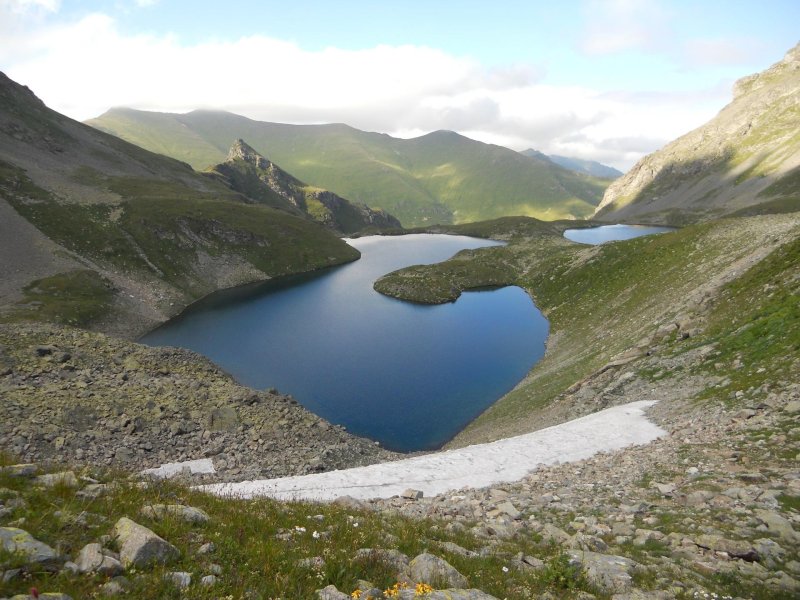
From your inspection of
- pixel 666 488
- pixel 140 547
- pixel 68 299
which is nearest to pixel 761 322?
pixel 666 488

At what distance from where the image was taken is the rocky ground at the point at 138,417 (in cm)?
2650

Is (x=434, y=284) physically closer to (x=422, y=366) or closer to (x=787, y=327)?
(x=422, y=366)

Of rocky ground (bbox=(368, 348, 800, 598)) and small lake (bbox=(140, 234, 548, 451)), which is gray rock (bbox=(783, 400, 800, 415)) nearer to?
rocky ground (bbox=(368, 348, 800, 598))

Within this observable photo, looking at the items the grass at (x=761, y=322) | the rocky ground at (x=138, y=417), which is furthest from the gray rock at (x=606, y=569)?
the rocky ground at (x=138, y=417)

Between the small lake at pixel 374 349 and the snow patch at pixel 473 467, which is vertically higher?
the snow patch at pixel 473 467

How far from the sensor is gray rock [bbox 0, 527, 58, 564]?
19.1 feet

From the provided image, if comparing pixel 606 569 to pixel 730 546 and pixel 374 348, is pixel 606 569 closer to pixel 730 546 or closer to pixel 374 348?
pixel 730 546

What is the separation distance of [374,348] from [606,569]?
51.1m

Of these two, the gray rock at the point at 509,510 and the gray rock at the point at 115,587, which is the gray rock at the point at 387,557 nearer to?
the gray rock at the point at 115,587

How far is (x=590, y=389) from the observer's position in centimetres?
3212

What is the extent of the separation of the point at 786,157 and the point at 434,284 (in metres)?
216

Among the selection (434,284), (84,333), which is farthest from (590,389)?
(434,284)

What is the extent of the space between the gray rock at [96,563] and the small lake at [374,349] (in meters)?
32.6

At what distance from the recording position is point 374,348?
60469 mm
